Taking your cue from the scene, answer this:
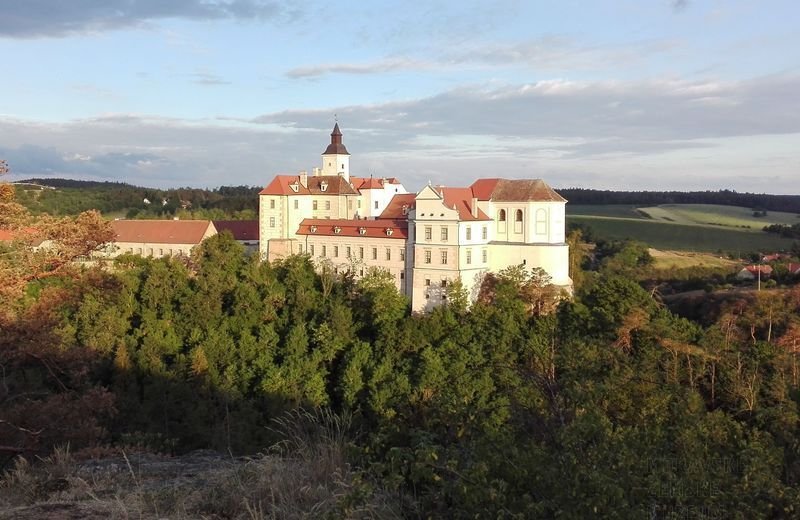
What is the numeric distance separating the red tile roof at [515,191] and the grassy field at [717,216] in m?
39.5

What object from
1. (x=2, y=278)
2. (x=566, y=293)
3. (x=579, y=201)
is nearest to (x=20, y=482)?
(x=2, y=278)

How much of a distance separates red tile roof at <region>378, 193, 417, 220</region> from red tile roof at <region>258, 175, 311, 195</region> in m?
5.05

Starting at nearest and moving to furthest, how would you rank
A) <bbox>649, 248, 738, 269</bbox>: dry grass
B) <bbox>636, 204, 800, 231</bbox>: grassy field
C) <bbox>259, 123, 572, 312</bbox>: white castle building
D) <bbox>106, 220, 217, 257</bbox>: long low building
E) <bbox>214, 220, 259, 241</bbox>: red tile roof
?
1. <bbox>259, 123, 572, 312</bbox>: white castle building
2. <bbox>106, 220, 217, 257</bbox>: long low building
3. <bbox>214, 220, 259, 241</bbox>: red tile roof
4. <bbox>649, 248, 738, 269</bbox>: dry grass
5. <bbox>636, 204, 800, 231</bbox>: grassy field

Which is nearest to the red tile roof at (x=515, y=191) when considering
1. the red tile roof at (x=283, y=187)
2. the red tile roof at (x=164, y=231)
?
the red tile roof at (x=283, y=187)

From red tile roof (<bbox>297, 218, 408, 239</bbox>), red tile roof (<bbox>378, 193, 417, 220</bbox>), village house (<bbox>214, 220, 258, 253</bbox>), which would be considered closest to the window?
red tile roof (<bbox>297, 218, 408, 239</bbox>)

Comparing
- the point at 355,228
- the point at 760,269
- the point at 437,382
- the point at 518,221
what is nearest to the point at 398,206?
the point at 355,228

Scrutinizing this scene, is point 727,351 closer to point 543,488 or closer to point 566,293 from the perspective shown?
point 566,293

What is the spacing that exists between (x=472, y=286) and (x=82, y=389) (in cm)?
2681

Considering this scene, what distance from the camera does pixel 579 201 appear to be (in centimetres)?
9600

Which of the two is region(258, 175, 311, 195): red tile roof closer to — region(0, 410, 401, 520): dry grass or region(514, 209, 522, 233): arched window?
region(514, 209, 522, 233): arched window

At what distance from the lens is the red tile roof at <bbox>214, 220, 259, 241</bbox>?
48.0 metres

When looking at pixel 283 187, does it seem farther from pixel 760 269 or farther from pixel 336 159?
pixel 760 269

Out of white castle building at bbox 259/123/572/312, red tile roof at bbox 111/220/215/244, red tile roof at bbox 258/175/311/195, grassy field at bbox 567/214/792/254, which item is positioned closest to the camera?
white castle building at bbox 259/123/572/312

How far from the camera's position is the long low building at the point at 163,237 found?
4734 centimetres
